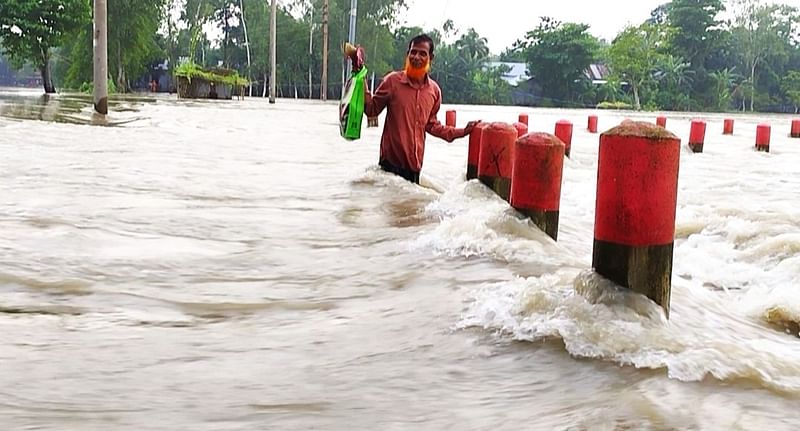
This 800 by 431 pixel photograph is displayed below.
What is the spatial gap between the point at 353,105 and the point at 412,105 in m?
0.46

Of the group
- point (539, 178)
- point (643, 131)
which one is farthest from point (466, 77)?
point (643, 131)

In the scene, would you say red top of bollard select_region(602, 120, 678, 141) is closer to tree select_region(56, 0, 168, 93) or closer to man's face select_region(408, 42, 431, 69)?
man's face select_region(408, 42, 431, 69)

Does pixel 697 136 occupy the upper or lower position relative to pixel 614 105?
lower

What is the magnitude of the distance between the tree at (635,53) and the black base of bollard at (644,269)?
60.4m

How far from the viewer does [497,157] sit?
20.6ft

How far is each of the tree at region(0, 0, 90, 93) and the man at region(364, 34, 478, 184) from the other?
31.1 m

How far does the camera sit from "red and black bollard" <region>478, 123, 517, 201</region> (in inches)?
241

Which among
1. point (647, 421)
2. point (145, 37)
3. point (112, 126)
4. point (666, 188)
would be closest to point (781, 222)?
point (666, 188)

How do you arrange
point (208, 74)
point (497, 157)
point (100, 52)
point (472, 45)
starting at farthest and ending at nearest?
point (472, 45) → point (208, 74) → point (100, 52) → point (497, 157)

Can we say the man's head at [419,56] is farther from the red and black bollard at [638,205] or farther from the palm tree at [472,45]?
the palm tree at [472,45]

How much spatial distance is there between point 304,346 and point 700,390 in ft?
4.15

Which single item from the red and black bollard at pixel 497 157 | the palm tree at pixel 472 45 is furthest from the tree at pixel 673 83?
the red and black bollard at pixel 497 157

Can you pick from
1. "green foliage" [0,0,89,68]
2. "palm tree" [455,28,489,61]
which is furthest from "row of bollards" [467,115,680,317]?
"palm tree" [455,28,489,61]

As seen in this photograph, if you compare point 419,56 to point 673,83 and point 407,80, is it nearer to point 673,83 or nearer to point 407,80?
point 407,80
